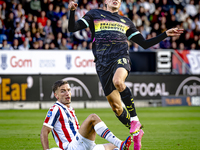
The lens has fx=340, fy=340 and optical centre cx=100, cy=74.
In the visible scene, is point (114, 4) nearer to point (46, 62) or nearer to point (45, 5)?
point (46, 62)

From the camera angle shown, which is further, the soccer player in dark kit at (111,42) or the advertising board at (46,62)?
the advertising board at (46,62)

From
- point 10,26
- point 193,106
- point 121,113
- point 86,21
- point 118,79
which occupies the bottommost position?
point 193,106

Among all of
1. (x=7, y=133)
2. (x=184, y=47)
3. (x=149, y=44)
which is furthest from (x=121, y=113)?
(x=184, y=47)

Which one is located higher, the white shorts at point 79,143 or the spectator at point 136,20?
the spectator at point 136,20

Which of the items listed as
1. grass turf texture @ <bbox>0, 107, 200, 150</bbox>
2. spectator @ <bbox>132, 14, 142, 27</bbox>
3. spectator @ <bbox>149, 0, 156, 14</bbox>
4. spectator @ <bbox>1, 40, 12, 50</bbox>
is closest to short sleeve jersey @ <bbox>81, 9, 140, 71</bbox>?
grass turf texture @ <bbox>0, 107, 200, 150</bbox>

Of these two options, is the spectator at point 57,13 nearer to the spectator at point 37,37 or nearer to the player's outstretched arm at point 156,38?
the spectator at point 37,37

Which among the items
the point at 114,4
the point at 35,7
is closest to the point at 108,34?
the point at 114,4

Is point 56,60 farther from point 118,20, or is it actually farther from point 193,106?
point 118,20

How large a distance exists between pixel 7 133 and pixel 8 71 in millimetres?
6617

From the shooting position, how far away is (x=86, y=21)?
562 cm

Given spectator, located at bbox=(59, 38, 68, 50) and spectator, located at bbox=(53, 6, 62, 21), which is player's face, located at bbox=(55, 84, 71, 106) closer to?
spectator, located at bbox=(59, 38, 68, 50)

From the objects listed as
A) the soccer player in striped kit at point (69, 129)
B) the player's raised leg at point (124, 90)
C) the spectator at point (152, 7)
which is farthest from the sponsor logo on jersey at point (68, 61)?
the soccer player in striped kit at point (69, 129)

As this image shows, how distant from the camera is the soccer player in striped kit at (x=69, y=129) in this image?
14.2ft

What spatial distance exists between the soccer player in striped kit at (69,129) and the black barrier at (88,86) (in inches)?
360
